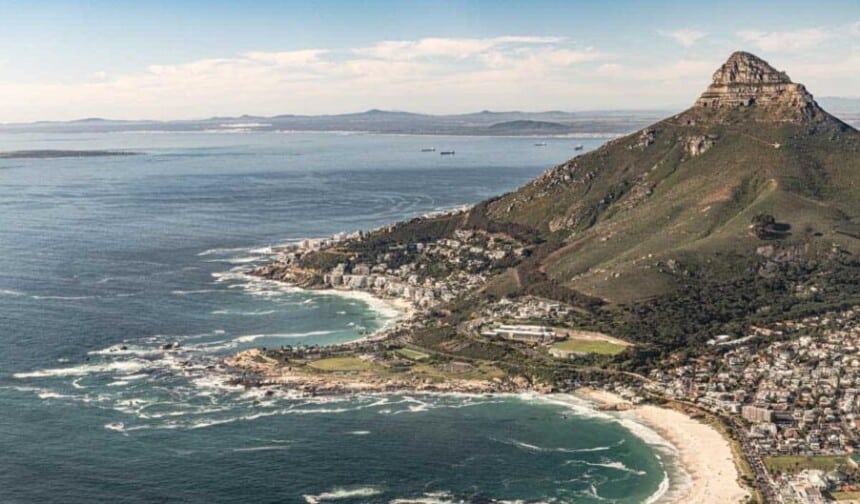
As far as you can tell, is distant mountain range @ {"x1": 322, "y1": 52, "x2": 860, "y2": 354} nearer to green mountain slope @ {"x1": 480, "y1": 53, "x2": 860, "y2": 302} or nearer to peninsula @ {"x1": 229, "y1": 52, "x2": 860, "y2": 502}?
green mountain slope @ {"x1": 480, "y1": 53, "x2": 860, "y2": 302}

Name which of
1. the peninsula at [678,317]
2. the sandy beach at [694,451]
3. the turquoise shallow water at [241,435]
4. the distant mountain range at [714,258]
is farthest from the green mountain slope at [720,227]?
the turquoise shallow water at [241,435]

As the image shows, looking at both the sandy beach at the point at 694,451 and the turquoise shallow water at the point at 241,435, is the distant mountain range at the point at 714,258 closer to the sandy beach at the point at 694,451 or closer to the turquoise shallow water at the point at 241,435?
the sandy beach at the point at 694,451

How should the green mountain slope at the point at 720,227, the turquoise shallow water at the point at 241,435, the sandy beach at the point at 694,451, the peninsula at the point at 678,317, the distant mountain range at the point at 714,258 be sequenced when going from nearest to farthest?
the sandy beach at the point at 694,451 → the turquoise shallow water at the point at 241,435 → the peninsula at the point at 678,317 → the distant mountain range at the point at 714,258 → the green mountain slope at the point at 720,227

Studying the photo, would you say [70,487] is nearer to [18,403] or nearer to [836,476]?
[18,403]

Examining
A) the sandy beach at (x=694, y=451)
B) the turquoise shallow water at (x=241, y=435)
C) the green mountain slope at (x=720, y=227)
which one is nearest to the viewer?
the sandy beach at (x=694, y=451)

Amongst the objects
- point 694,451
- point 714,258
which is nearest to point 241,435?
point 694,451
